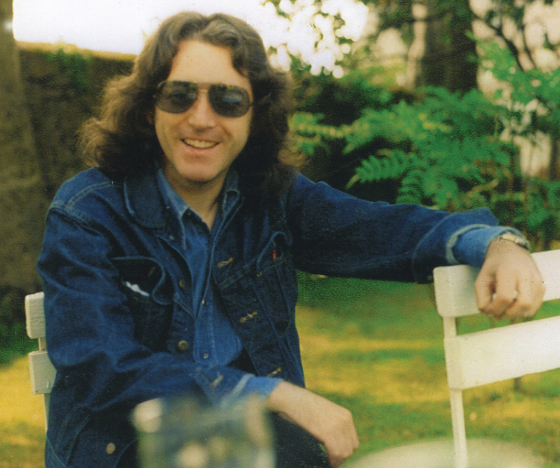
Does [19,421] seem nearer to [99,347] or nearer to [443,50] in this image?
[99,347]

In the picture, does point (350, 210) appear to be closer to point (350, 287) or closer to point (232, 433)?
point (232, 433)

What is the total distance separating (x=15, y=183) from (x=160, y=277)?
365 centimetres

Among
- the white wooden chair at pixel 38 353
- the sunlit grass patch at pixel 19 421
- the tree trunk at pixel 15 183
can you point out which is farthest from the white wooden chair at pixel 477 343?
the tree trunk at pixel 15 183

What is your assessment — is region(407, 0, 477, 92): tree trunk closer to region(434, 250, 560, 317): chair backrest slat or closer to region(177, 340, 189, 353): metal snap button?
region(434, 250, 560, 317): chair backrest slat

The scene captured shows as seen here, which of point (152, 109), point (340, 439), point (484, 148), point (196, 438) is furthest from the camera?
point (484, 148)

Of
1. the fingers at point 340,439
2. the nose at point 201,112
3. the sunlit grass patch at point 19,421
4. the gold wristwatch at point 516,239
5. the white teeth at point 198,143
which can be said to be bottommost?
the sunlit grass patch at point 19,421

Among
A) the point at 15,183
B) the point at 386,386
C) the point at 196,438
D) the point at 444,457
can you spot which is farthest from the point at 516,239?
the point at 15,183

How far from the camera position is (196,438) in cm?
83

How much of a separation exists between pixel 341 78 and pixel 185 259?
3626mm

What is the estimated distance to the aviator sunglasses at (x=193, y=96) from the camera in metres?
1.88

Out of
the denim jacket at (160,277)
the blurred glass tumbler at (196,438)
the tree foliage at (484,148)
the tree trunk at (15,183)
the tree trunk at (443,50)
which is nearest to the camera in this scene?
the blurred glass tumbler at (196,438)

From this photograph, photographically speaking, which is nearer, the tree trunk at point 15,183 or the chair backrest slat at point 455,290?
the chair backrest slat at point 455,290

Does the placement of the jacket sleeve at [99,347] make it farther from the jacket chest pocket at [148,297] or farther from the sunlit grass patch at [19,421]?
the sunlit grass patch at [19,421]

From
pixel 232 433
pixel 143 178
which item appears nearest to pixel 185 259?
pixel 143 178
